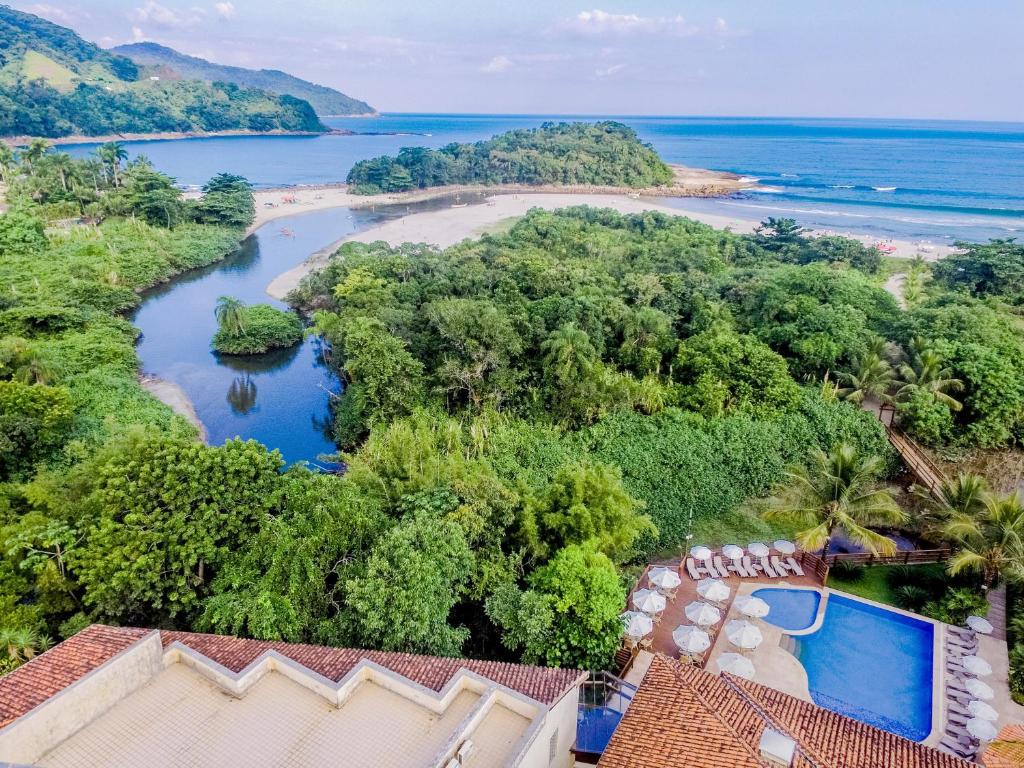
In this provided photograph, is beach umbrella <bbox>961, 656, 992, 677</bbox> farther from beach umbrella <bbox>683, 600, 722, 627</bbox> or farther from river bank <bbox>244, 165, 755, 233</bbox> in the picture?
river bank <bbox>244, 165, 755, 233</bbox>

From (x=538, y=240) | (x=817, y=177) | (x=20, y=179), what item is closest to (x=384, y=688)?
(x=538, y=240)

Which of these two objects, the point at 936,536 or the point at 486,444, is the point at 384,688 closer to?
the point at 486,444

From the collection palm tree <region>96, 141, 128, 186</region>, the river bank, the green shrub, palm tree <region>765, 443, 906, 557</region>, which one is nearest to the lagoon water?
the green shrub

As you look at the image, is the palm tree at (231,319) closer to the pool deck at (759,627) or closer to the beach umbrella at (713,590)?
the pool deck at (759,627)

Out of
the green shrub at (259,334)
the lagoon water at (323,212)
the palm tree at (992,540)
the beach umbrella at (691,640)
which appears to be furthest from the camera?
the green shrub at (259,334)

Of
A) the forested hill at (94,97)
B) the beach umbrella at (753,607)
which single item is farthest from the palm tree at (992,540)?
the forested hill at (94,97)

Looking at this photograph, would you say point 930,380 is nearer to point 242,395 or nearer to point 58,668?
point 58,668
